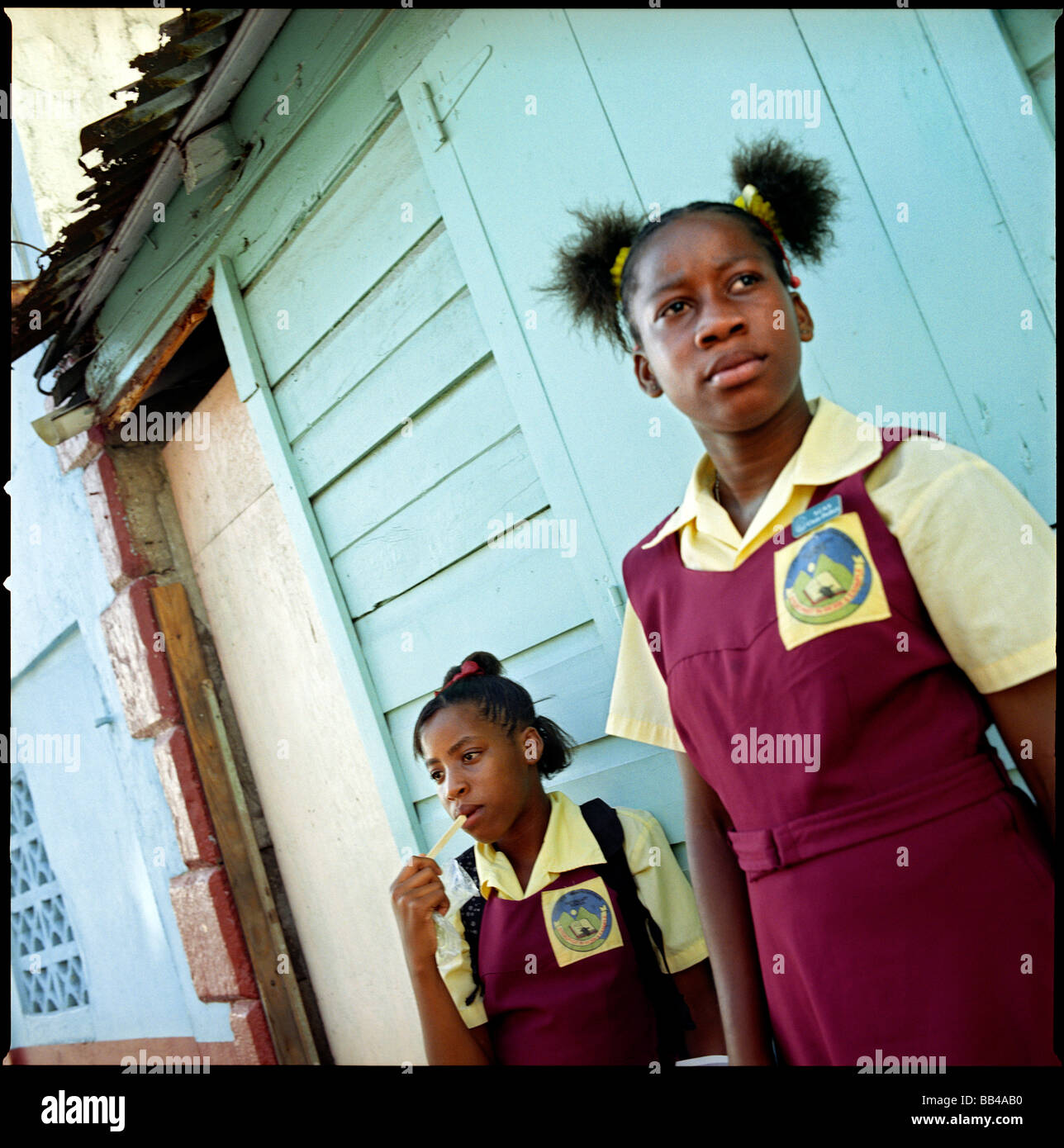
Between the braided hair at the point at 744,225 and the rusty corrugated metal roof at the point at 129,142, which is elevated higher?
the rusty corrugated metal roof at the point at 129,142

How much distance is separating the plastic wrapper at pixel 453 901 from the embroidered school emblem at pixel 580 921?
0.17 meters

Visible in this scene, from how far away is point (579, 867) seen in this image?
67.2 inches

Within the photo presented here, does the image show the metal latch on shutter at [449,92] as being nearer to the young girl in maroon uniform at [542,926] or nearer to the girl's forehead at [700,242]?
the girl's forehead at [700,242]

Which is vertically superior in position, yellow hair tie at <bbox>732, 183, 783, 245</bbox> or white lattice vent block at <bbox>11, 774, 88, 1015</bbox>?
yellow hair tie at <bbox>732, 183, 783, 245</bbox>

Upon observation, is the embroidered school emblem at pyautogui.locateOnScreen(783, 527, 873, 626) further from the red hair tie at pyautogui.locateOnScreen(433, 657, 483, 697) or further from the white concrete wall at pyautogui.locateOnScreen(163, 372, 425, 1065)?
the white concrete wall at pyautogui.locateOnScreen(163, 372, 425, 1065)

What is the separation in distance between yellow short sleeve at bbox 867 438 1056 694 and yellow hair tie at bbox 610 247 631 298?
56 centimetres

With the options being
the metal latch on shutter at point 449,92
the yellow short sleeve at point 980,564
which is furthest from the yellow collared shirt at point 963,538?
the metal latch on shutter at point 449,92

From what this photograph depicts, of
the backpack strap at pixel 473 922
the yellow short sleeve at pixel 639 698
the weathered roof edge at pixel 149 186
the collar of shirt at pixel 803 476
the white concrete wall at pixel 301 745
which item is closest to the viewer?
the collar of shirt at pixel 803 476

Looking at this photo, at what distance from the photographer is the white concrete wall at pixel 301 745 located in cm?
317

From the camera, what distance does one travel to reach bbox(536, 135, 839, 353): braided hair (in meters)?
1.31

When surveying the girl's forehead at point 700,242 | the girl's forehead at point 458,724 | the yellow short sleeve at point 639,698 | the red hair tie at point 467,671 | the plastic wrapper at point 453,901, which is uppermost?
the girl's forehead at point 700,242

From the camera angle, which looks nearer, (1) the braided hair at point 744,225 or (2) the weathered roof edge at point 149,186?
(1) the braided hair at point 744,225

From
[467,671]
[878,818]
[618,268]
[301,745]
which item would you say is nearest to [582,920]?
[467,671]

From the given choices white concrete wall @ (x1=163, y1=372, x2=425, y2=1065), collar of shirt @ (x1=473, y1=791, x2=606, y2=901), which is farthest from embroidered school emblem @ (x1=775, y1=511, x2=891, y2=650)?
white concrete wall @ (x1=163, y1=372, x2=425, y2=1065)
